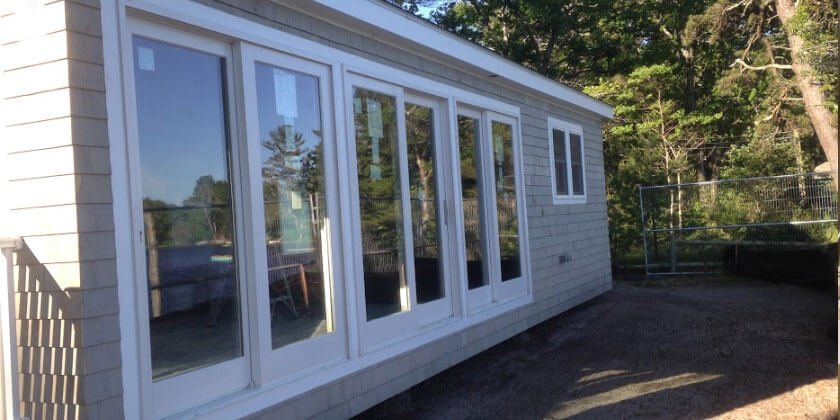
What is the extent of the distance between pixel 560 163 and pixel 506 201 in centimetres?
203

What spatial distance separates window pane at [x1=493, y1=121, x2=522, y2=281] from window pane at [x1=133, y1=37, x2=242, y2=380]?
12.3ft

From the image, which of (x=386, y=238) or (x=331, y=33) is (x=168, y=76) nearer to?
(x=331, y=33)

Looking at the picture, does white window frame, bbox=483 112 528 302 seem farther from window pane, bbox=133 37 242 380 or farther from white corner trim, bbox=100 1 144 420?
white corner trim, bbox=100 1 144 420

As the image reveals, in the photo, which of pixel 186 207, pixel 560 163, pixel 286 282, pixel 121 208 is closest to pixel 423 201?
pixel 286 282

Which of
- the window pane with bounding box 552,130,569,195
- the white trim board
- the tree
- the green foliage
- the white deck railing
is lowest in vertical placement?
the white deck railing

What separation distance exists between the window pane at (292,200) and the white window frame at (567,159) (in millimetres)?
4647

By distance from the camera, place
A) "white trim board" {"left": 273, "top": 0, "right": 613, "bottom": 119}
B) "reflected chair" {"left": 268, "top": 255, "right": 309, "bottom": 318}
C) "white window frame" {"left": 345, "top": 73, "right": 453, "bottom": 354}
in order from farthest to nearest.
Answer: "white window frame" {"left": 345, "top": 73, "right": 453, "bottom": 354} → "white trim board" {"left": 273, "top": 0, "right": 613, "bottom": 119} → "reflected chair" {"left": 268, "top": 255, "right": 309, "bottom": 318}

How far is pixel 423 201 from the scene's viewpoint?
18.8 feet

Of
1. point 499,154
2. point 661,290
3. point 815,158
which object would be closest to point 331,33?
point 499,154

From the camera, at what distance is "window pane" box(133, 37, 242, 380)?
3.28m

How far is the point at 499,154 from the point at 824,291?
5.94m

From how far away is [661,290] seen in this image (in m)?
10.8

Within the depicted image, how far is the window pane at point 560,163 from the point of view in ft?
28.8

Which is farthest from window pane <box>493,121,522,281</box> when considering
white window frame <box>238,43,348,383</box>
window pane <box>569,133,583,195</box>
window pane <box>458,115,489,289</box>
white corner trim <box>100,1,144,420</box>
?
white corner trim <box>100,1,144,420</box>
